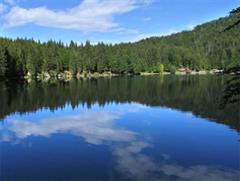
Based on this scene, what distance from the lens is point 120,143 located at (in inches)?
981

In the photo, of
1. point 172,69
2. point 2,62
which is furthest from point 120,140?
point 172,69

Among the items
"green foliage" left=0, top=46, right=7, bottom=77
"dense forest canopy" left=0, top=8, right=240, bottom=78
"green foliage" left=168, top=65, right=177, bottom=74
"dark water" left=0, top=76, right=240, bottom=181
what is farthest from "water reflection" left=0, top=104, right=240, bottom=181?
"green foliage" left=168, top=65, right=177, bottom=74

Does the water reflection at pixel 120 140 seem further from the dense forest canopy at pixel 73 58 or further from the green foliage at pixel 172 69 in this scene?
the green foliage at pixel 172 69

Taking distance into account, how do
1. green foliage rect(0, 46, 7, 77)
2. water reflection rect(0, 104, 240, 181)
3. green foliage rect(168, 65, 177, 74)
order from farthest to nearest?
green foliage rect(168, 65, 177, 74), green foliage rect(0, 46, 7, 77), water reflection rect(0, 104, 240, 181)

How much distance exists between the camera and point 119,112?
42125 mm

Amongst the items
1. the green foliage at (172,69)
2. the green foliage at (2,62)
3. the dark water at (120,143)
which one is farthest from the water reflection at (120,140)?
the green foliage at (172,69)

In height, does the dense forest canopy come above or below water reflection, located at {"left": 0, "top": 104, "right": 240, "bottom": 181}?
above

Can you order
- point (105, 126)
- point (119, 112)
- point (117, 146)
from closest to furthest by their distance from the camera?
point (117, 146) → point (105, 126) → point (119, 112)

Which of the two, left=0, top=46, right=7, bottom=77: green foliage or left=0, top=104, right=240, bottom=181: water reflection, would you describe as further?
left=0, top=46, right=7, bottom=77: green foliage

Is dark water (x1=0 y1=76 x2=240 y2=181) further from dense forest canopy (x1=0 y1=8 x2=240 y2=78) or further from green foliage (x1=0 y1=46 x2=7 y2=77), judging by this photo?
dense forest canopy (x1=0 y1=8 x2=240 y2=78)

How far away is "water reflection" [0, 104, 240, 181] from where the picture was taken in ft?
58.6

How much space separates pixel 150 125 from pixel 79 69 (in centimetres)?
11870

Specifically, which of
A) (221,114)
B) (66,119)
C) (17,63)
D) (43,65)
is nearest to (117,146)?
(66,119)

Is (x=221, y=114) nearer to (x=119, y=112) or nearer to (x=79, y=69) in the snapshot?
(x=119, y=112)
